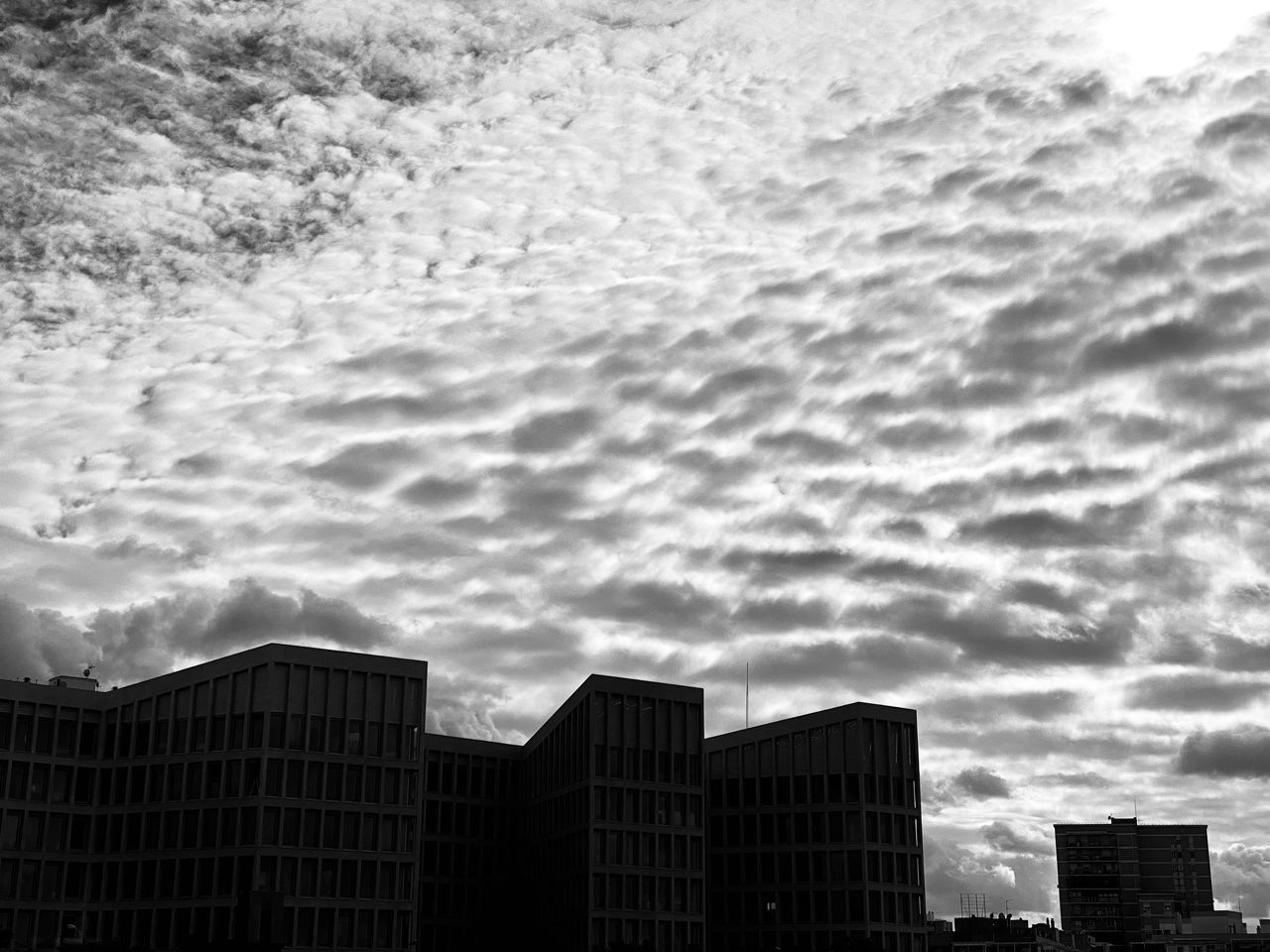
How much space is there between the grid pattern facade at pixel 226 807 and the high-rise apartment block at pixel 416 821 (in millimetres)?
168

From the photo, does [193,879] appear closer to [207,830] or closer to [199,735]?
[207,830]

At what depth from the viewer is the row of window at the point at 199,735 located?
104312 mm

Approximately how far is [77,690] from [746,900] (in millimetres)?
67507

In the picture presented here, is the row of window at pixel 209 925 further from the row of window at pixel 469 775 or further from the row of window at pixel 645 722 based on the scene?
the row of window at pixel 469 775

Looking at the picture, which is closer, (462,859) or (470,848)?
(462,859)

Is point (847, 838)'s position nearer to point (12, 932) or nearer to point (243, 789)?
point (243, 789)

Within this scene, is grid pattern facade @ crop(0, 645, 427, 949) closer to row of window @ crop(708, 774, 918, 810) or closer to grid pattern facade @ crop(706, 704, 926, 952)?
grid pattern facade @ crop(706, 704, 926, 952)

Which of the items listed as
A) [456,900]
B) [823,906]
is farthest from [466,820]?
[823,906]

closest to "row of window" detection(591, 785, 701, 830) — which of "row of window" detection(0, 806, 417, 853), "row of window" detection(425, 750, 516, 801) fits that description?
"row of window" detection(0, 806, 417, 853)

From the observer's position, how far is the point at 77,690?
11869 centimetres

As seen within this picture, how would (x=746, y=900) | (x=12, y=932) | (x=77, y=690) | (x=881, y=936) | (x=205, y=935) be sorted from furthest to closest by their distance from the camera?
(x=746, y=900) < (x=881, y=936) < (x=77, y=690) < (x=12, y=932) < (x=205, y=935)

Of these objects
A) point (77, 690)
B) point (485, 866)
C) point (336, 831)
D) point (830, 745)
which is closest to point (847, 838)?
point (830, 745)

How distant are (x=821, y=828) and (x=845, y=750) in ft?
26.7

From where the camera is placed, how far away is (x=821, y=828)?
135 metres
